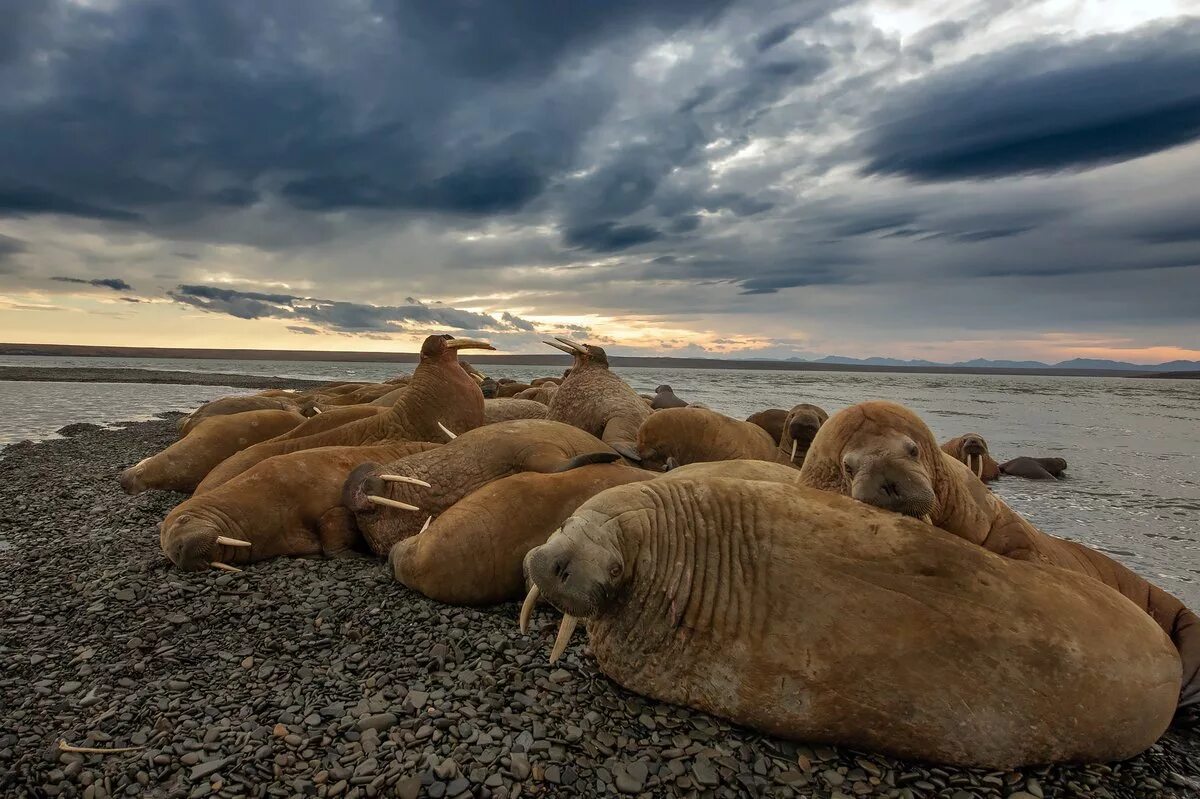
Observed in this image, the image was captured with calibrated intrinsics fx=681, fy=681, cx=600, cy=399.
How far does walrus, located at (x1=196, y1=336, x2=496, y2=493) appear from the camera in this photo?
Answer: 8.09 meters

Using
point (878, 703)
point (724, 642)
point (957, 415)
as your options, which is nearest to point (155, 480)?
point (724, 642)

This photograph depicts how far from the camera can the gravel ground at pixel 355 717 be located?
2.92 metres

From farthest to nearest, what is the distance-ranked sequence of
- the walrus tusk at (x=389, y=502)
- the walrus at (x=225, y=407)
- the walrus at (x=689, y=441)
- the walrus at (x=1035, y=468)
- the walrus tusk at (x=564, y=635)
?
the walrus at (x=1035, y=468) → the walrus at (x=225, y=407) → the walrus at (x=689, y=441) → the walrus tusk at (x=389, y=502) → the walrus tusk at (x=564, y=635)

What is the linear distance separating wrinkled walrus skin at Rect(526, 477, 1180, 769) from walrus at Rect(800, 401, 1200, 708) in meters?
0.29

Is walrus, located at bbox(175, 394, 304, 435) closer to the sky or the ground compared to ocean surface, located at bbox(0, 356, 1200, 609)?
closer to the sky

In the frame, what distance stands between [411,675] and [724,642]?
1784mm

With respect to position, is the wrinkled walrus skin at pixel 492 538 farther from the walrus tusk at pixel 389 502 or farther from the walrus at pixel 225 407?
the walrus at pixel 225 407

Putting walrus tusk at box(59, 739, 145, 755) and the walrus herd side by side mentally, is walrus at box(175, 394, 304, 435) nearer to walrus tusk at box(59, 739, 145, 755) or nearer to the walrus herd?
the walrus herd

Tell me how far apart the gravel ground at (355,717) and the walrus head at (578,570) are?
60cm

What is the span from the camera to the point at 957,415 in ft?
90.9

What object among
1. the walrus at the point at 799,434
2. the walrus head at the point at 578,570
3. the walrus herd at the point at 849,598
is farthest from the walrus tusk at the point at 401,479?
the walrus at the point at 799,434

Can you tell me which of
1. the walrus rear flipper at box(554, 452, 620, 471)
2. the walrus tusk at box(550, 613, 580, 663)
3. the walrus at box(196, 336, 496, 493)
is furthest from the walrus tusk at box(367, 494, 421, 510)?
the walrus tusk at box(550, 613, 580, 663)

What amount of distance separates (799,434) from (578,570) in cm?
571

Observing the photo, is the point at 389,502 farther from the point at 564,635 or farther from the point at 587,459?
the point at 564,635
